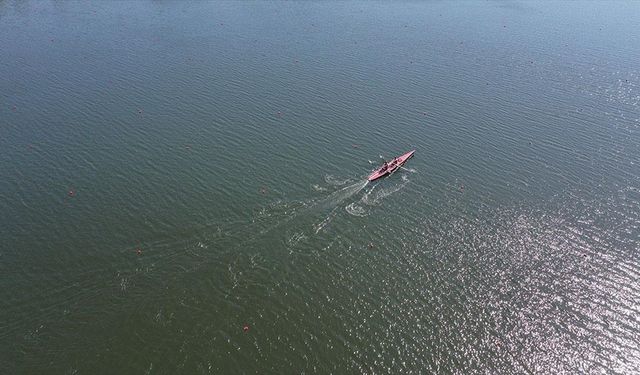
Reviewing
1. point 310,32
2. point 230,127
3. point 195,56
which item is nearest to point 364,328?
point 230,127

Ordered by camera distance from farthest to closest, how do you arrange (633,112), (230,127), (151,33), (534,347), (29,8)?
(29,8), (151,33), (633,112), (230,127), (534,347)

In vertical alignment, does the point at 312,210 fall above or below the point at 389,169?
below

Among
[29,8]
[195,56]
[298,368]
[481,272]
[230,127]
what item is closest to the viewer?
[298,368]

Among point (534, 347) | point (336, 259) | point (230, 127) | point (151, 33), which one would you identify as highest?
point (151, 33)

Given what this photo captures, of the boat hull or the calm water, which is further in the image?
the boat hull

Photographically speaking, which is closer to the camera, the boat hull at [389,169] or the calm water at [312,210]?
the calm water at [312,210]

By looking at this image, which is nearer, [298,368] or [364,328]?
[298,368]

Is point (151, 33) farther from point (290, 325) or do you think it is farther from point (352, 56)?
point (290, 325)

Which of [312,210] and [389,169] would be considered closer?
[312,210]
